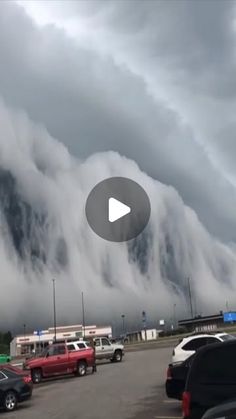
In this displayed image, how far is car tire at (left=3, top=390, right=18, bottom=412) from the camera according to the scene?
21953 mm

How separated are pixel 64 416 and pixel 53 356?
1831 cm

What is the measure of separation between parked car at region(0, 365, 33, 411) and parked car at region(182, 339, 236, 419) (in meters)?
14.8

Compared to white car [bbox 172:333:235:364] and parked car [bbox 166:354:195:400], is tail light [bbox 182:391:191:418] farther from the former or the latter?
white car [bbox 172:333:235:364]

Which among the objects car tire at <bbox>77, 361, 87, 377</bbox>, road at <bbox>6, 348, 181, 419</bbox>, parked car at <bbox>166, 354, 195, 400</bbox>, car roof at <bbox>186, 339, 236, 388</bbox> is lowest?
road at <bbox>6, 348, 181, 419</bbox>

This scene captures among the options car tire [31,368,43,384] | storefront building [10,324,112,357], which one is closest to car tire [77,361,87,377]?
car tire [31,368,43,384]

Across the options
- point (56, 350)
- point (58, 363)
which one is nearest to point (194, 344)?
point (56, 350)

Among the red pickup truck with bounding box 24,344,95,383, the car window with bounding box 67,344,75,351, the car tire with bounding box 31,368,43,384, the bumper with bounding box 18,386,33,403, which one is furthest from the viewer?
the car window with bounding box 67,344,75,351

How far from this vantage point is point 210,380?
27.9 feet

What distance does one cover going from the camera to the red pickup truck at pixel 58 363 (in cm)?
3544

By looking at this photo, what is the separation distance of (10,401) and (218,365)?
15.2 metres

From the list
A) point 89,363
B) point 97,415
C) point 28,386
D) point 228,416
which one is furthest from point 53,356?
point 228,416

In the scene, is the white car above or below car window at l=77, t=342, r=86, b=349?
below

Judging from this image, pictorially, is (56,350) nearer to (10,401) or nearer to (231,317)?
(10,401)

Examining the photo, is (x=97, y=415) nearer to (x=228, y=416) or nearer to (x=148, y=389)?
(x=148, y=389)
